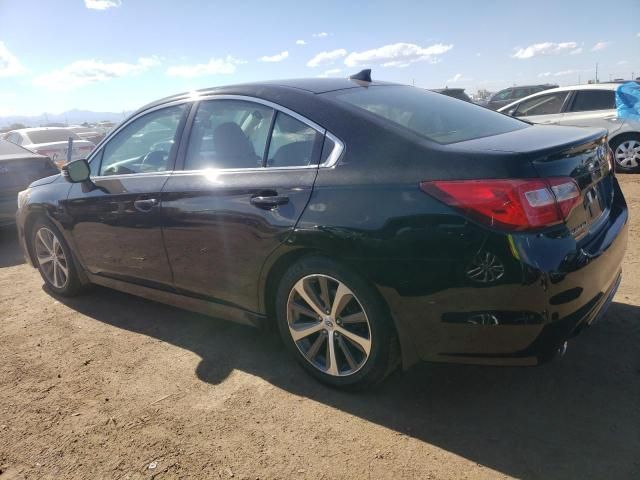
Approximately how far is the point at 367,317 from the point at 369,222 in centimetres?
48

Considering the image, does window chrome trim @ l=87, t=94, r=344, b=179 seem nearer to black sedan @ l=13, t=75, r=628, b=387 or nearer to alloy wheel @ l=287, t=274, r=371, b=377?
black sedan @ l=13, t=75, r=628, b=387

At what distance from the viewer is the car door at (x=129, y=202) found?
348cm

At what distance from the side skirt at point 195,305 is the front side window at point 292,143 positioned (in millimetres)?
939

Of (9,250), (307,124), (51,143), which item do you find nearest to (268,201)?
(307,124)

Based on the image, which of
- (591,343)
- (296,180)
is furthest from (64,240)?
(591,343)

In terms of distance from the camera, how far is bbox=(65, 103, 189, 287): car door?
3.48 m

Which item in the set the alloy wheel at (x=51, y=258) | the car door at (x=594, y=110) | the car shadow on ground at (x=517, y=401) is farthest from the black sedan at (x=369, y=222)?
the car door at (x=594, y=110)

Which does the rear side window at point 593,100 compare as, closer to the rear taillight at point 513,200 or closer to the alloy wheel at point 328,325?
the rear taillight at point 513,200

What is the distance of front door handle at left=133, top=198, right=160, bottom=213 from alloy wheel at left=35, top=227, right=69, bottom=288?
1.39 metres

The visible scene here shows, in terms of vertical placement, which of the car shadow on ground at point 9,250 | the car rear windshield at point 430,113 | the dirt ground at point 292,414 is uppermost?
the car rear windshield at point 430,113

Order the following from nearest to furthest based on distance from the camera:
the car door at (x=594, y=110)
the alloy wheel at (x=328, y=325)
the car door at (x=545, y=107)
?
the alloy wheel at (x=328, y=325) < the car door at (x=594, y=110) < the car door at (x=545, y=107)

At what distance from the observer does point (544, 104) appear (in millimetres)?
9508

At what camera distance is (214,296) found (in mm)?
3271

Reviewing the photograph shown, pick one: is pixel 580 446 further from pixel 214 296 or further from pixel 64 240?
pixel 64 240
